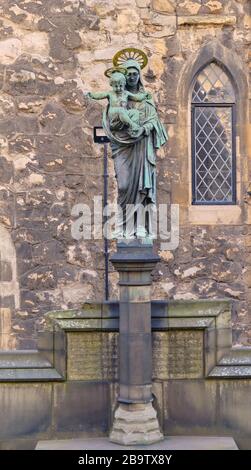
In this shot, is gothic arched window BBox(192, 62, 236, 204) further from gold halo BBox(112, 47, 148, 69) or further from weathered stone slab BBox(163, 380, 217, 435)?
weathered stone slab BBox(163, 380, 217, 435)

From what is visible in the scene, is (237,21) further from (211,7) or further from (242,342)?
(242,342)

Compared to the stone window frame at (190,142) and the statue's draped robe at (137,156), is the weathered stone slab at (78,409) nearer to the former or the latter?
the statue's draped robe at (137,156)

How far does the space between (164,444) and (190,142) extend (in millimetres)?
5216

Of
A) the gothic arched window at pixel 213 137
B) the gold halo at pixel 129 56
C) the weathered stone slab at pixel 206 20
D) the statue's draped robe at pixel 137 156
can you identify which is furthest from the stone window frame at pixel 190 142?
the statue's draped robe at pixel 137 156

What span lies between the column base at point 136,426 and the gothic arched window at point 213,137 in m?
4.73

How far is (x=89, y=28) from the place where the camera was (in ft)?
32.6

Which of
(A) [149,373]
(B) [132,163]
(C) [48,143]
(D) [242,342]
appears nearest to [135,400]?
(A) [149,373]

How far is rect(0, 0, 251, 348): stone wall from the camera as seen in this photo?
983 centimetres

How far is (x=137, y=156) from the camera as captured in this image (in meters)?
6.02

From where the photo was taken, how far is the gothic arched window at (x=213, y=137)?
10.2 meters

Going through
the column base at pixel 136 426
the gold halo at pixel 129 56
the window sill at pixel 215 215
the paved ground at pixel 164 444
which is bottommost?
the paved ground at pixel 164 444

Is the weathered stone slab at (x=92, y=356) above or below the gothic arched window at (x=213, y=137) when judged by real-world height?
below

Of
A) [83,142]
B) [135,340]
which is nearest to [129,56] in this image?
[135,340]

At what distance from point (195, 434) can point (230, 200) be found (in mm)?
4720
